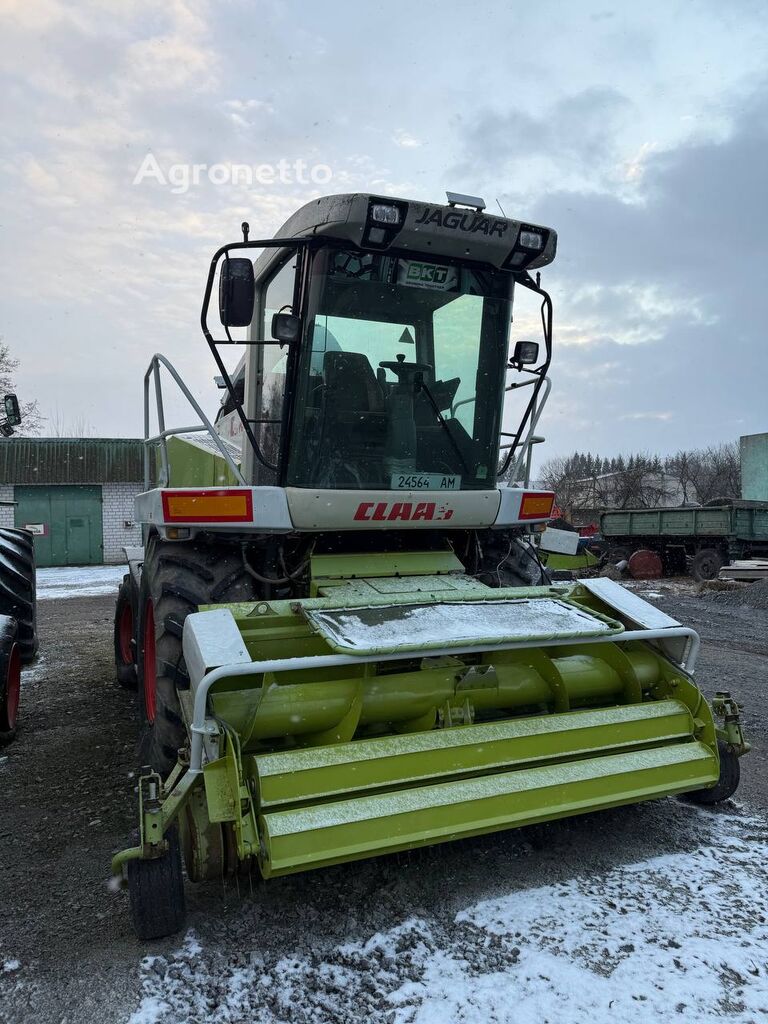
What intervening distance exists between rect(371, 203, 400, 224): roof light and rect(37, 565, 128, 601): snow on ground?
11.8 metres

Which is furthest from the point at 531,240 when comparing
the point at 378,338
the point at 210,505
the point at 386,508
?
the point at 210,505

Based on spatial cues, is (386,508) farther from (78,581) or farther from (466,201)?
(78,581)

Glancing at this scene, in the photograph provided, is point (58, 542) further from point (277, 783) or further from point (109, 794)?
point (277, 783)

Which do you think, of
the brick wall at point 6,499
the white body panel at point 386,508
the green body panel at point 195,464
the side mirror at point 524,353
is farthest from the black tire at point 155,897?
the brick wall at point 6,499

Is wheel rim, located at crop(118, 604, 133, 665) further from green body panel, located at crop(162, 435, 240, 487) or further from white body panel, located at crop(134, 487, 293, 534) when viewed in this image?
white body panel, located at crop(134, 487, 293, 534)

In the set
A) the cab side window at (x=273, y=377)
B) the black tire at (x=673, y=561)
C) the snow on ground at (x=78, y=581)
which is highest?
the cab side window at (x=273, y=377)

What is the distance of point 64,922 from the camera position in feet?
8.34

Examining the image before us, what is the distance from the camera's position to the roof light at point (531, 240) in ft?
12.2

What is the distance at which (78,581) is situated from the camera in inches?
637

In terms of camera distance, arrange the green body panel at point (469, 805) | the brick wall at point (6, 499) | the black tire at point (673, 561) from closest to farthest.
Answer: the green body panel at point (469, 805) < the black tire at point (673, 561) < the brick wall at point (6, 499)

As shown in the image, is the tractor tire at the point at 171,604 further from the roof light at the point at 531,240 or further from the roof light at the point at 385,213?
the roof light at the point at 531,240

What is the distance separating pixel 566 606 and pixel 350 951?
1.71m

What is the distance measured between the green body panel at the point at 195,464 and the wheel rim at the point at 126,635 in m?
1.54

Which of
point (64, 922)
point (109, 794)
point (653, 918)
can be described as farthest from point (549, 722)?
point (109, 794)
